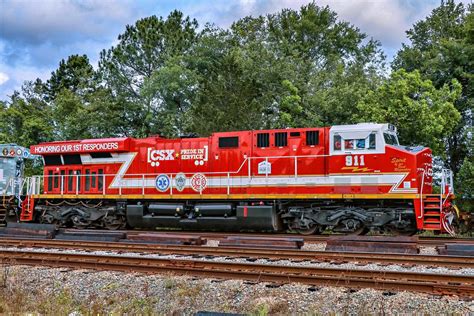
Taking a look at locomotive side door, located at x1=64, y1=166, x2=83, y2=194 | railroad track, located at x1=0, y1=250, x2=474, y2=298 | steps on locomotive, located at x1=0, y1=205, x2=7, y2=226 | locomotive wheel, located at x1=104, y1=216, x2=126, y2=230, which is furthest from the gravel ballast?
steps on locomotive, located at x1=0, y1=205, x2=7, y2=226

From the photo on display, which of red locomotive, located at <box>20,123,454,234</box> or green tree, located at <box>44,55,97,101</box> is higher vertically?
green tree, located at <box>44,55,97,101</box>

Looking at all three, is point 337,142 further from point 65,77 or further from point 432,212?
point 65,77

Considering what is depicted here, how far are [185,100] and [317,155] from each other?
19.4 meters

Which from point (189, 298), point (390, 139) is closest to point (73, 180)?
point (390, 139)

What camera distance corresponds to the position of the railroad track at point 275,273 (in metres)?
7.19

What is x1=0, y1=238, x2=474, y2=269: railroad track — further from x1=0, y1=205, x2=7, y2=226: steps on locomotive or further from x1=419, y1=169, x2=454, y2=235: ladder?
x1=0, y1=205, x2=7, y2=226: steps on locomotive

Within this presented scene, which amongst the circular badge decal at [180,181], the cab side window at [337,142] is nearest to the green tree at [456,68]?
the cab side window at [337,142]

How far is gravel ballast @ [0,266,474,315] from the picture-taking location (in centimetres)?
653

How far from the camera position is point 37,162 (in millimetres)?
29938

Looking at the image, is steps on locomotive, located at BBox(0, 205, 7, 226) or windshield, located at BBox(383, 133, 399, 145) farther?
steps on locomotive, located at BBox(0, 205, 7, 226)

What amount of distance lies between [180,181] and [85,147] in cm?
432

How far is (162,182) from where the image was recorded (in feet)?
57.9

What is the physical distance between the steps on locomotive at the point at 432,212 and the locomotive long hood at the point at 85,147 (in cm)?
1047

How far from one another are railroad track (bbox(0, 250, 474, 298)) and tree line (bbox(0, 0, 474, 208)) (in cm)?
1144
